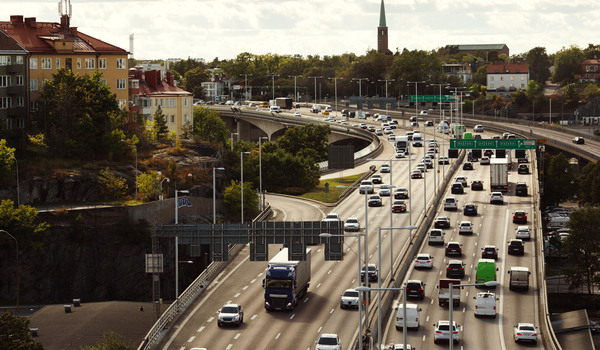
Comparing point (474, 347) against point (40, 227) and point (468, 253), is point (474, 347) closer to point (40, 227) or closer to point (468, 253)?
point (468, 253)

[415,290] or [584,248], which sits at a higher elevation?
[415,290]

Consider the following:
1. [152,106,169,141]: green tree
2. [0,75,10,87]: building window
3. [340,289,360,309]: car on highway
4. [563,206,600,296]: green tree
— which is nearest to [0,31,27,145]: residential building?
[0,75,10,87]: building window

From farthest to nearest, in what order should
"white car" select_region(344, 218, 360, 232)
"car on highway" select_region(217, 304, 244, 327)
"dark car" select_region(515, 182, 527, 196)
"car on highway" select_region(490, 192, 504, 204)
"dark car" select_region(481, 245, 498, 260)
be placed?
1. "dark car" select_region(515, 182, 527, 196)
2. "car on highway" select_region(490, 192, 504, 204)
3. "white car" select_region(344, 218, 360, 232)
4. "dark car" select_region(481, 245, 498, 260)
5. "car on highway" select_region(217, 304, 244, 327)

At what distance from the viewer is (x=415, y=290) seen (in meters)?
78.5

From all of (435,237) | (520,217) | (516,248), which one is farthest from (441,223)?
(516,248)

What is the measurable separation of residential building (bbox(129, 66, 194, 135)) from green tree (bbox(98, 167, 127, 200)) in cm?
3780

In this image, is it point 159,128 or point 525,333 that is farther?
point 159,128

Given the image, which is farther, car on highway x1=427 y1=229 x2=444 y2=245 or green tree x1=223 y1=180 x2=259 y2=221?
green tree x1=223 y1=180 x2=259 y2=221

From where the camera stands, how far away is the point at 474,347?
65.0 metres

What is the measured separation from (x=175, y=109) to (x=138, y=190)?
157ft

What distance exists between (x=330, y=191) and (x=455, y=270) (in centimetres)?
5145

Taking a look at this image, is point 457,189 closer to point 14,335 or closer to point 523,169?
point 523,169

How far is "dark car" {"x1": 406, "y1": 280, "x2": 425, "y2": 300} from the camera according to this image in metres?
78.5

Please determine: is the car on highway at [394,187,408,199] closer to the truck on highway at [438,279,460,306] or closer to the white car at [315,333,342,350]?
the truck on highway at [438,279,460,306]
